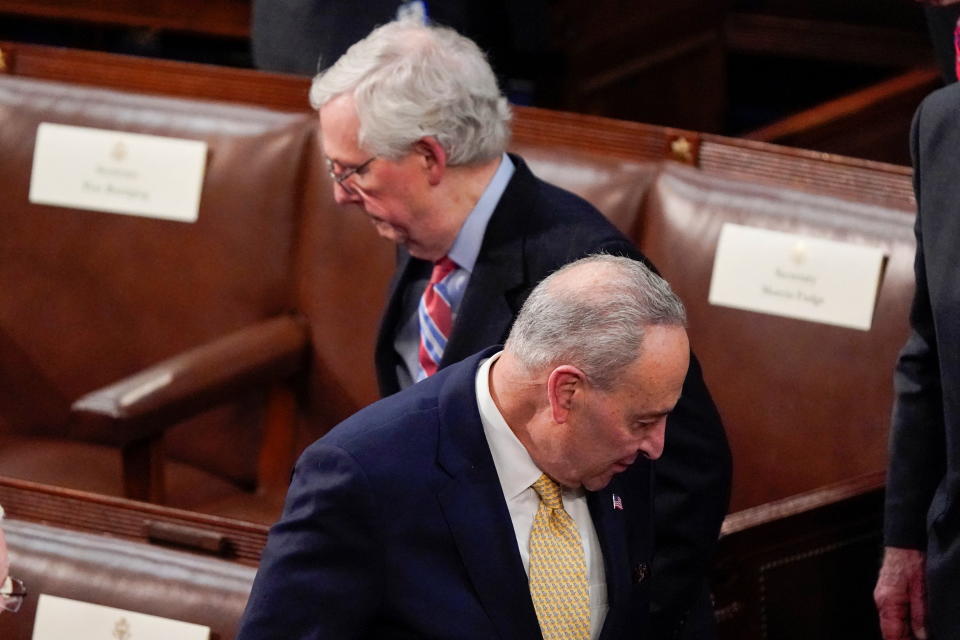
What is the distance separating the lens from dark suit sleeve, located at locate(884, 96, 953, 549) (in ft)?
7.56

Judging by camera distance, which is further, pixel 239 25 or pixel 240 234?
pixel 239 25

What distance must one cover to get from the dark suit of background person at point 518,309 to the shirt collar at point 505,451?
375 millimetres

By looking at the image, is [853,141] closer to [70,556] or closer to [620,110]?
[620,110]

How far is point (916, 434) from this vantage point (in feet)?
7.65

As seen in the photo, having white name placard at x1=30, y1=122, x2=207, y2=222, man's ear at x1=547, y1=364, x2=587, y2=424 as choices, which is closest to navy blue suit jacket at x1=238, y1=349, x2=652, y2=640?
man's ear at x1=547, y1=364, x2=587, y2=424

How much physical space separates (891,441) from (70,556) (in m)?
1.21

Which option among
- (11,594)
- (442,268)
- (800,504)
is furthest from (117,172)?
(800,504)

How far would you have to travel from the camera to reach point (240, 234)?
3396mm

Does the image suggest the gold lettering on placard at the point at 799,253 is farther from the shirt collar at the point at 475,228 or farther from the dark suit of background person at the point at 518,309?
the shirt collar at the point at 475,228

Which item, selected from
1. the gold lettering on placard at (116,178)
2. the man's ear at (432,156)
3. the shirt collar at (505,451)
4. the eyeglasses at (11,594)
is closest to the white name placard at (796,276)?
the man's ear at (432,156)

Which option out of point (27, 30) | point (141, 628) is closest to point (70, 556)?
point (141, 628)

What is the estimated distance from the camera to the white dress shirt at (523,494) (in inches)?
79.4

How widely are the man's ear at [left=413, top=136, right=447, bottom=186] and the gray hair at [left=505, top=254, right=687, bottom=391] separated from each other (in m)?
0.64

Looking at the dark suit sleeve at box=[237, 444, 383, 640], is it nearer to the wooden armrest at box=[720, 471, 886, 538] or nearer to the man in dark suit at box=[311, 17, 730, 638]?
the man in dark suit at box=[311, 17, 730, 638]
